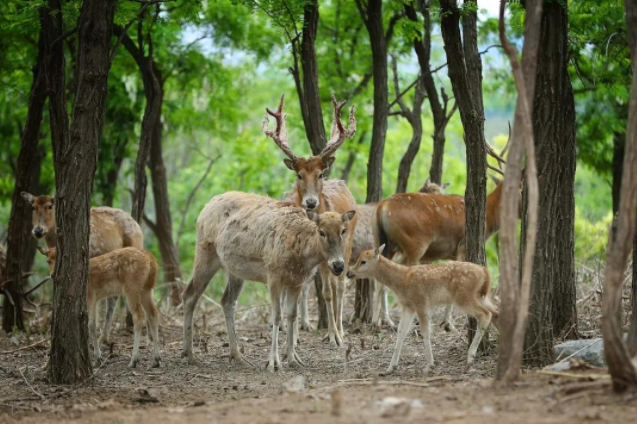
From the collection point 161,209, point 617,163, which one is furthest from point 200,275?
point 617,163

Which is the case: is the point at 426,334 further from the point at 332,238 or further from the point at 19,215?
the point at 19,215

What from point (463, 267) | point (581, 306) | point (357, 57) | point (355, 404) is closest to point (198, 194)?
point (357, 57)

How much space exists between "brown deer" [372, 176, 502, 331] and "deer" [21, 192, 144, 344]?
371 cm

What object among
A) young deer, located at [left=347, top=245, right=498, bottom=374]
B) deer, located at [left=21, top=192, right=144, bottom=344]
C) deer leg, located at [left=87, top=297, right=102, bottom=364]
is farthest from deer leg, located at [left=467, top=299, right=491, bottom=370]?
deer, located at [left=21, top=192, right=144, bottom=344]

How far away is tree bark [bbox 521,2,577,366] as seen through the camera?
8.62 meters

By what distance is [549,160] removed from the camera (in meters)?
8.73

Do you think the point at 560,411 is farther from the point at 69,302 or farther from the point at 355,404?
the point at 69,302

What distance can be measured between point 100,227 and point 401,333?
571 centimetres

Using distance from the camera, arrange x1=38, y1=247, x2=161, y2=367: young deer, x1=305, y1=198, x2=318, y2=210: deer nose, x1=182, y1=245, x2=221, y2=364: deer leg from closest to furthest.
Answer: x1=38, y1=247, x2=161, y2=367: young deer < x1=182, y1=245, x2=221, y2=364: deer leg < x1=305, y1=198, x2=318, y2=210: deer nose

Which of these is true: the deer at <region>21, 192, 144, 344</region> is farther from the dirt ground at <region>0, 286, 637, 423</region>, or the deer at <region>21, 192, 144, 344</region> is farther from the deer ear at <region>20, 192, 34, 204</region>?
the dirt ground at <region>0, 286, 637, 423</region>

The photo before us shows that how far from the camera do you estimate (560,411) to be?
245 inches

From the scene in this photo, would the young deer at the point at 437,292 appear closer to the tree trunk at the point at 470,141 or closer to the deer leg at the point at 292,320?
the tree trunk at the point at 470,141

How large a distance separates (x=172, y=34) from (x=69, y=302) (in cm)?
878

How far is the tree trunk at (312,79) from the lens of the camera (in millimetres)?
13336
